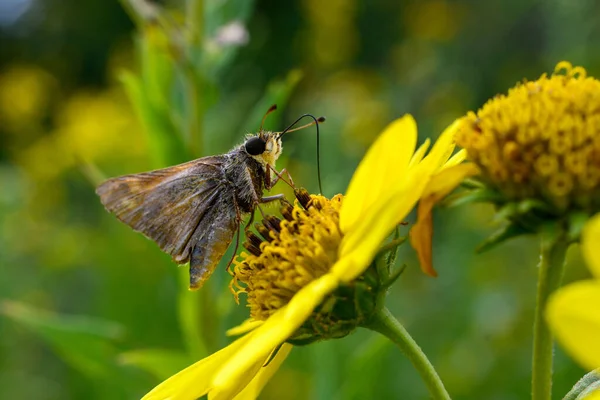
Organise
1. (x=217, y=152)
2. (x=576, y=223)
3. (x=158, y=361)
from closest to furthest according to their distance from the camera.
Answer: (x=576, y=223) < (x=158, y=361) < (x=217, y=152)

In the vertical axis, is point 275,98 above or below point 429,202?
above

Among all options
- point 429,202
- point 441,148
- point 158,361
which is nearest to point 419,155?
point 441,148

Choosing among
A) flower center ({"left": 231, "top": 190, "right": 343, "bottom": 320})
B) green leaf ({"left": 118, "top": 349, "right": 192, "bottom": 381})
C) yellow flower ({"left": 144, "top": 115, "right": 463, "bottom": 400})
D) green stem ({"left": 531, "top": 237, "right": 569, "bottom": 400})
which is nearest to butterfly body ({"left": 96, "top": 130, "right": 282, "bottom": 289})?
flower center ({"left": 231, "top": 190, "right": 343, "bottom": 320})

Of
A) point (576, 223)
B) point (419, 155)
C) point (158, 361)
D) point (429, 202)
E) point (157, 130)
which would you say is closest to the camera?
point (576, 223)

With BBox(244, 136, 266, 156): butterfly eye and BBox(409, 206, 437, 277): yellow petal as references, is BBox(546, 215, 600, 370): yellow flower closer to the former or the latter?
BBox(409, 206, 437, 277): yellow petal

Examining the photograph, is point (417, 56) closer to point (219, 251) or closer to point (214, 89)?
point (214, 89)

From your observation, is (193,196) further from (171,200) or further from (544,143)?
(544,143)
